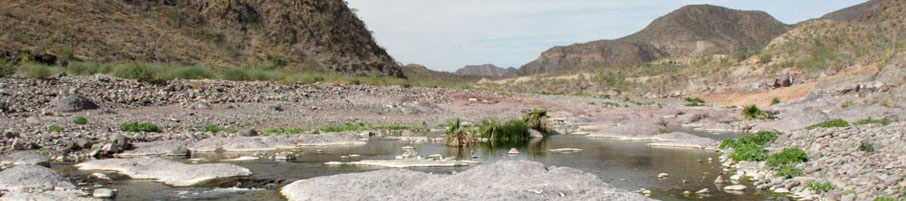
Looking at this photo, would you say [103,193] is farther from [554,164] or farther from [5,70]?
[5,70]

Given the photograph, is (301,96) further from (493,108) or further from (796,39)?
(796,39)

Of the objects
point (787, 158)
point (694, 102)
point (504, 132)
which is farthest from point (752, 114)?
point (694, 102)

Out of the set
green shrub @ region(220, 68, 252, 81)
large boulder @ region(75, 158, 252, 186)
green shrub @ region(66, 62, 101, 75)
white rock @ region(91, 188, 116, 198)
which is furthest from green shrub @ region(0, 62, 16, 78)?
white rock @ region(91, 188, 116, 198)

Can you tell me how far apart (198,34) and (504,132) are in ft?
140

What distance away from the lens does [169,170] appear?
41.2 feet

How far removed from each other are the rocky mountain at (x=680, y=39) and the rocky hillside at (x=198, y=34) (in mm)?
65736

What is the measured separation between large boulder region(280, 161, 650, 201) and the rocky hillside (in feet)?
111

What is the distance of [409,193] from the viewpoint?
31.4 ft

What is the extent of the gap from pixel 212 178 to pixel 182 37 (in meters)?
46.1

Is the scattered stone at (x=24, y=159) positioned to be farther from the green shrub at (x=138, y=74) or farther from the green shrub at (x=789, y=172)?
the green shrub at (x=138, y=74)

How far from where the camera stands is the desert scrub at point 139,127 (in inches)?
780

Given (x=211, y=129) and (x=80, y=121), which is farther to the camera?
(x=211, y=129)

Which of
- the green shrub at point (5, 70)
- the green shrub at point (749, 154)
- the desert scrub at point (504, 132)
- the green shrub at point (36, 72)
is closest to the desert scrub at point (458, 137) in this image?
the desert scrub at point (504, 132)

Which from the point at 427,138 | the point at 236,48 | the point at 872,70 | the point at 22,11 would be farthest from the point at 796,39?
the point at 22,11
